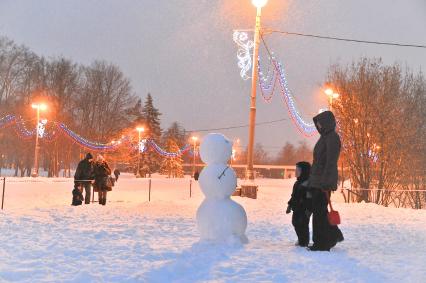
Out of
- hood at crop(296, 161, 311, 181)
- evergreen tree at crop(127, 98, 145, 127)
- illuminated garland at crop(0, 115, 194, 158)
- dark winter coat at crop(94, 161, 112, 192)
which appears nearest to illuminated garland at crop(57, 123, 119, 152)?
illuminated garland at crop(0, 115, 194, 158)

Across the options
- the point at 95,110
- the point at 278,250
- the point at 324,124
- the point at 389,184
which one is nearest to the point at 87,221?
the point at 278,250

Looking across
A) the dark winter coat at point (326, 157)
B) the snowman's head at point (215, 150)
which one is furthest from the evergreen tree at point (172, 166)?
the dark winter coat at point (326, 157)

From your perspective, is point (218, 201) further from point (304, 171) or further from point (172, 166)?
point (172, 166)

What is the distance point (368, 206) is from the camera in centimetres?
1559

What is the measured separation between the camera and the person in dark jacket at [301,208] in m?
7.03

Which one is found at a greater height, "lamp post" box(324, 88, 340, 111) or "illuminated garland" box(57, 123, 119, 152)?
"lamp post" box(324, 88, 340, 111)

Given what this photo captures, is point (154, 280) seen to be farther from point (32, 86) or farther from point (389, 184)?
point (32, 86)

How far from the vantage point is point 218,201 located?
708 cm

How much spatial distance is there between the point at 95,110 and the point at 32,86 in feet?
23.5

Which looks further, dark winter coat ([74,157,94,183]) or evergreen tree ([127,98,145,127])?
evergreen tree ([127,98,145,127])

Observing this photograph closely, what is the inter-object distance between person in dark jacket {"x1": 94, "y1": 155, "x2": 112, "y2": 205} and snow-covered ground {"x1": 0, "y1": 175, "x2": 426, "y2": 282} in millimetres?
3675

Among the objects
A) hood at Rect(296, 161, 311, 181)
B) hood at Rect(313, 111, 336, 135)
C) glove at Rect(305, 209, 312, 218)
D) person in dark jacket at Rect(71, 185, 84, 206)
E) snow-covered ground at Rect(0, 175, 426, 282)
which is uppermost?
hood at Rect(313, 111, 336, 135)

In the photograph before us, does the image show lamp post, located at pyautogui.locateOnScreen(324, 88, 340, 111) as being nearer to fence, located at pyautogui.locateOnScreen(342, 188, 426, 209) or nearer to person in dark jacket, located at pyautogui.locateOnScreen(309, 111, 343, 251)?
fence, located at pyautogui.locateOnScreen(342, 188, 426, 209)

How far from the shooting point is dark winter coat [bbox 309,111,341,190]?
6730 mm
